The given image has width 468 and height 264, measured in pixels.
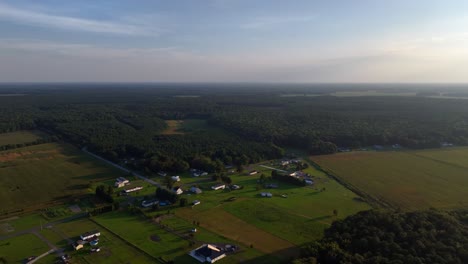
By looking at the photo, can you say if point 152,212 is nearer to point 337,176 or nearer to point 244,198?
point 244,198

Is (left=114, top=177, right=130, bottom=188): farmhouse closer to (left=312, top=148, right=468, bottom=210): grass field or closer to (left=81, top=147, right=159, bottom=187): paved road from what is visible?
(left=81, top=147, right=159, bottom=187): paved road

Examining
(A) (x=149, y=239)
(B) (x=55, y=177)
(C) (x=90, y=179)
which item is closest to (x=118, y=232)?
(A) (x=149, y=239)

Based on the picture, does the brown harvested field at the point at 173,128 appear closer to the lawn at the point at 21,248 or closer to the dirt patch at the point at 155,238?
the lawn at the point at 21,248

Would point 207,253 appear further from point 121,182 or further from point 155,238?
point 121,182

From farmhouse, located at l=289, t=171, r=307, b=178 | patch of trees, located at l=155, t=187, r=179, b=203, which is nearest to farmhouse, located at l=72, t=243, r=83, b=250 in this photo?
patch of trees, located at l=155, t=187, r=179, b=203

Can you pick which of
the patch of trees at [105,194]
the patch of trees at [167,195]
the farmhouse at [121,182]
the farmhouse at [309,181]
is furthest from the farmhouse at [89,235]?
the farmhouse at [309,181]

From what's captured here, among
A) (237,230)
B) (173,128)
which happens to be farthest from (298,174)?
(173,128)
